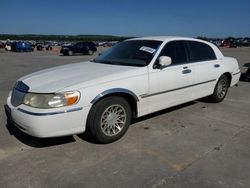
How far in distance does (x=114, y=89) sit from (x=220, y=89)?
330 centimetres

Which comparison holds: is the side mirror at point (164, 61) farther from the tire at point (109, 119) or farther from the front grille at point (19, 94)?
the front grille at point (19, 94)

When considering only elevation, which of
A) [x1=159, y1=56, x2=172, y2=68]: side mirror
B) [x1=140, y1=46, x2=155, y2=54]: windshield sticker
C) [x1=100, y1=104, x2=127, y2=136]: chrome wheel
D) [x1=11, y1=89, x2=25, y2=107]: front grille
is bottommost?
[x1=100, y1=104, x2=127, y2=136]: chrome wheel

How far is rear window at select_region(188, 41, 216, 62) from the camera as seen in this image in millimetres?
5098

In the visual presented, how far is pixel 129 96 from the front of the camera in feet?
12.9

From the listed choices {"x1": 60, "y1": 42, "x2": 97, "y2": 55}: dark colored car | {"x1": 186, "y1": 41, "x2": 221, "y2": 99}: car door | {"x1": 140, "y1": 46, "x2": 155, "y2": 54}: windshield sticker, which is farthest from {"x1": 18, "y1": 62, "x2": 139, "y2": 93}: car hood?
{"x1": 60, "y1": 42, "x2": 97, "y2": 55}: dark colored car

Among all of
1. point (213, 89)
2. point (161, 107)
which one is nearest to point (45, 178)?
point (161, 107)

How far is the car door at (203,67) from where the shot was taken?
504 centimetres

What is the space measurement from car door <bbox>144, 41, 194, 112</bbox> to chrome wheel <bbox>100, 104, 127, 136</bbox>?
1.70ft

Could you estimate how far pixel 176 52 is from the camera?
15.6ft

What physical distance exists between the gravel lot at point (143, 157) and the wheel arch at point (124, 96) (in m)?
0.47

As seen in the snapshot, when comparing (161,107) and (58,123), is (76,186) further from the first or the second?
(161,107)

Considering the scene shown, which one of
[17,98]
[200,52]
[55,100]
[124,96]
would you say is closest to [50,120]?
[55,100]

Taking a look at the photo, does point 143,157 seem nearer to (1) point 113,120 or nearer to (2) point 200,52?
(1) point 113,120

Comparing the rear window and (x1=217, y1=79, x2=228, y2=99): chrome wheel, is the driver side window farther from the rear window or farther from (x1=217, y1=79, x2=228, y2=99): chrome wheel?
(x1=217, y1=79, x2=228, y2=99): chrome wheel
